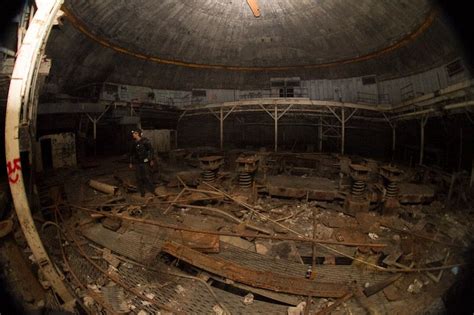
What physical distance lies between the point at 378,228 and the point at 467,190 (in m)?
4.52

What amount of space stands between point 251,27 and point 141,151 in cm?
1243

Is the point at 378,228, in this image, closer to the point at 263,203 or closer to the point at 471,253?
the point at 471,253

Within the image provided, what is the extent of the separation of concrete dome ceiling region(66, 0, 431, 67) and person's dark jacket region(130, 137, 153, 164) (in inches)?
344

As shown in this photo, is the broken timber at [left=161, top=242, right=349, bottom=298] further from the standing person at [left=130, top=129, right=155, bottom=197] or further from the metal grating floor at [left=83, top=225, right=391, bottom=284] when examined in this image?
the standing person at [left=130, top=129, right=155, bottom=197]

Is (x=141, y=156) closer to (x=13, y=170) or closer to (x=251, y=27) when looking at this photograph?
(x=13, y=170)

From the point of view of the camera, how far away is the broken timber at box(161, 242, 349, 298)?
442 cm

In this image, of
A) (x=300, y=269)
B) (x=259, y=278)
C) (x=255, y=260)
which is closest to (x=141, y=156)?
(x=255, y=260)

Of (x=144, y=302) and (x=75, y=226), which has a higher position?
(x=75, y=226)

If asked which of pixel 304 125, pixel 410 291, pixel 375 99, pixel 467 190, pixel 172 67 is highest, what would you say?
pixel 172 67

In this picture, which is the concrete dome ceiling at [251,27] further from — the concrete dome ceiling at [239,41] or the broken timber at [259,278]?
the broken timber at [259,278]

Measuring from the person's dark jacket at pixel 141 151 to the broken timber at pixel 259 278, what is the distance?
13.1ft

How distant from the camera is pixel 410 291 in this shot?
453 cm

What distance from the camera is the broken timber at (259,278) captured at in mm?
4418

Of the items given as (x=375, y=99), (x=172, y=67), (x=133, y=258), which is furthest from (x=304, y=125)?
(x=133, y=258)
